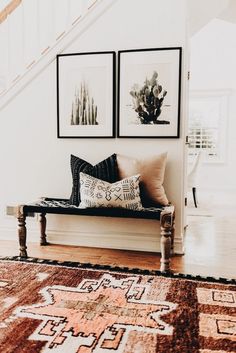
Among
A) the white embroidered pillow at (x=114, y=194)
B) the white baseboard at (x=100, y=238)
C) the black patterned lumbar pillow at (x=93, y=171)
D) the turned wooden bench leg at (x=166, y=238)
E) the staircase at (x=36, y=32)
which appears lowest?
the white baseboard at (x=100, y=238)

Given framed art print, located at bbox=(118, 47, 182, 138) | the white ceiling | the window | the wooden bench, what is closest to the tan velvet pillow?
the wooden bench

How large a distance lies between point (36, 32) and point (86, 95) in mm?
1561

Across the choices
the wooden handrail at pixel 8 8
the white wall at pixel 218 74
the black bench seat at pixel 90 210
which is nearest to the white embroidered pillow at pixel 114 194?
the black bench seat at pixel 90 210

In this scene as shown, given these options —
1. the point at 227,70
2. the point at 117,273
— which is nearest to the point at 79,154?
the point at 117,273

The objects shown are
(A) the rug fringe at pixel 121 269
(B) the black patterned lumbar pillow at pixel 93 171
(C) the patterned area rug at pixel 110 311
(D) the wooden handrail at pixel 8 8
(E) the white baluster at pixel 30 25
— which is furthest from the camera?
(E) the white baluster at pixel 30 25

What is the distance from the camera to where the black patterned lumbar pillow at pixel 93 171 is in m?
3.31

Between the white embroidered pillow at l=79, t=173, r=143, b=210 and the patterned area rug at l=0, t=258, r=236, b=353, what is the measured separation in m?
0.53

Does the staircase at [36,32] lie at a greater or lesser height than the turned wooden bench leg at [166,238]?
greater

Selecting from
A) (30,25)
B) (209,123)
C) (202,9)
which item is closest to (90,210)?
(202,9)

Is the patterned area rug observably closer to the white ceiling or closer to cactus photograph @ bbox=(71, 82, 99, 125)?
cactus photograph @ bbox=(71, 82, 99, 125)

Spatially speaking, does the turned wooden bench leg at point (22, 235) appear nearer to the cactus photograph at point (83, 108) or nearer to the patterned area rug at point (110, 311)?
the patterned area rug at point (110, 311)

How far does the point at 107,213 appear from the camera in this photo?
3045 mm

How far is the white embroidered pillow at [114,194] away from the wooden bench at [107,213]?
0.17 feet

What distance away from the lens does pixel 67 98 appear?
3.60 m
